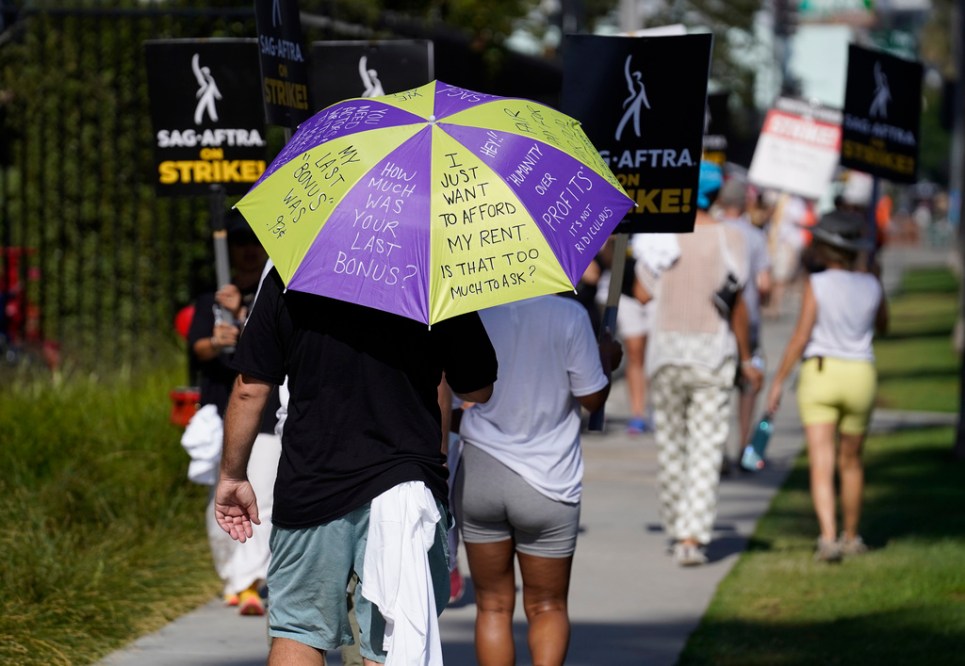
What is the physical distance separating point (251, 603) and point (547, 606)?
1.99 meters

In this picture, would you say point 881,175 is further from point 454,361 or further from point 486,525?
point 454,361

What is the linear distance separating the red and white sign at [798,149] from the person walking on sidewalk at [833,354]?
249 inches

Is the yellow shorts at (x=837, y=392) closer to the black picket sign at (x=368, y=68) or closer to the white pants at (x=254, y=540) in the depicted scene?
the black picket sign at (x=368, y=68)

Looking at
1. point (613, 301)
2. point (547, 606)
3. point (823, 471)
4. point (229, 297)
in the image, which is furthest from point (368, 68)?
point (823, 471)

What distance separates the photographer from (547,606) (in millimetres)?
5371

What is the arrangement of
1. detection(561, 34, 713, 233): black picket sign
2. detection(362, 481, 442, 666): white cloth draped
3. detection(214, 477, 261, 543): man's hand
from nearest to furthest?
1. detection(362, 481, 442, 666): white cloth draped
2. detection(214, 477, 261, 543): man's hand
3. detection(561, 34, 713, 233): black picket sign

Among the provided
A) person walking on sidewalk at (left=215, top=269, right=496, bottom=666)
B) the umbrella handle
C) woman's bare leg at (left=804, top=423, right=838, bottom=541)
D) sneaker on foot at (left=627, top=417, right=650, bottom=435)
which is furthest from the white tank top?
sneaker on foot at (left=627, top=417, right=650, bottom=435)

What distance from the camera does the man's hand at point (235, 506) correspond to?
4.38 m

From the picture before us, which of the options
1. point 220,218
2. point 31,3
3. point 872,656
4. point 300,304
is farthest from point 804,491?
point 300,304

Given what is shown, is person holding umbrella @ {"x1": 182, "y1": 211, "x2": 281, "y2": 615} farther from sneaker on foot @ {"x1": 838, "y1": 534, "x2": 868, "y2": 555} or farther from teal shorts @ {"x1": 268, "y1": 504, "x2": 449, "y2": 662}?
sneaker on foot @ {"x1": 838, "y1": 534, "x2": 868, "y2": 555}

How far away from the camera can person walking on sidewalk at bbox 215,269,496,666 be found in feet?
13.7

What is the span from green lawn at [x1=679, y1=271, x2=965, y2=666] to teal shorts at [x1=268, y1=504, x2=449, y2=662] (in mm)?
2387

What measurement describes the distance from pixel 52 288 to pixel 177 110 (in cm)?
565

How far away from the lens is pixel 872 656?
6457 millimetres
